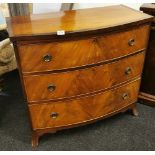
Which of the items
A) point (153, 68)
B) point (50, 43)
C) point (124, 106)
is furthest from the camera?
point (153, 68)

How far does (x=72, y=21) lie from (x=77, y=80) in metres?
0.38

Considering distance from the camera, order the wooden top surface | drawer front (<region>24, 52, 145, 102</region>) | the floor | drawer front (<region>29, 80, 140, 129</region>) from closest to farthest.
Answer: the wooden top surface → drawer front (<region>24, 52, 145, 102</region>) → drawer front (<region>29, 80, 140, 129</region>) → the floor

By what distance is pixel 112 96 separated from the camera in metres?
1.75

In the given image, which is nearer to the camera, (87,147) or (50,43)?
(50,43)

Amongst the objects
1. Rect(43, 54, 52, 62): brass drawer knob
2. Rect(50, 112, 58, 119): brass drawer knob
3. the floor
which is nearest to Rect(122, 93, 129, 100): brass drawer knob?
the floor

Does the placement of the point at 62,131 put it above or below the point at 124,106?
below

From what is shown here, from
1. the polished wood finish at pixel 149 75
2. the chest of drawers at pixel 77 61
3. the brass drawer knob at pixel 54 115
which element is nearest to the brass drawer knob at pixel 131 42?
the chest of drawers at pixel 77 61

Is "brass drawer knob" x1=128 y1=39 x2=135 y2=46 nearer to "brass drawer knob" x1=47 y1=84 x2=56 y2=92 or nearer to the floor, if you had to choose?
"brass drawer knob" x1=47 y1=84 x2=56 y2=92

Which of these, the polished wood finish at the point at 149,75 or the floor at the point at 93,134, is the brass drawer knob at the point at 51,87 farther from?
the polished wood finish at the point at 149,75

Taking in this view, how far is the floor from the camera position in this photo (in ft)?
5.83

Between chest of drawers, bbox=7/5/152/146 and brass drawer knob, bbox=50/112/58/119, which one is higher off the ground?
chest of drawers, bbox=7/5/152/146
